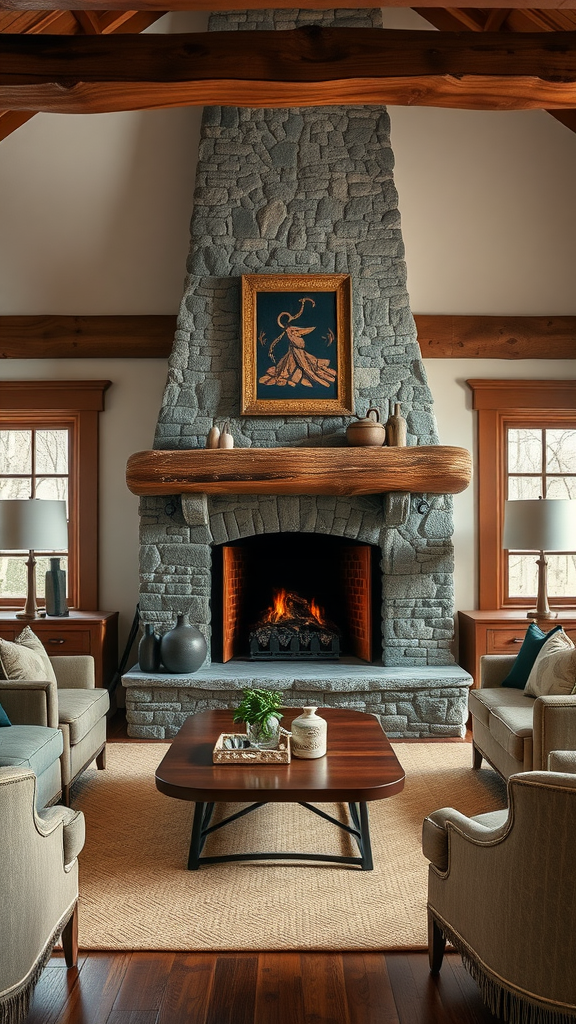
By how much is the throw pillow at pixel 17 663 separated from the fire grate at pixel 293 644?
6.56 feet

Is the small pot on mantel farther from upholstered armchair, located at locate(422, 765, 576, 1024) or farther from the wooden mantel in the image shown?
upholstered armchair, located at locate(422, 765, 576, 1024)

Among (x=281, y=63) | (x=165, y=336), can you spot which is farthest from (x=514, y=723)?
(x=165, y=336)

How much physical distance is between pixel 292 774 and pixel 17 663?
1.46 meters

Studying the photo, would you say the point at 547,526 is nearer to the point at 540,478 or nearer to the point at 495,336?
the point at 540,478

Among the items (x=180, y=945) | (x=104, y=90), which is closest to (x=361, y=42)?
(x=104, y=90)

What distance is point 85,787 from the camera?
13.8 feet

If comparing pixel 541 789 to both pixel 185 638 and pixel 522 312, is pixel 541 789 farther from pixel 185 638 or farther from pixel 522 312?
Result: pixel 522 312

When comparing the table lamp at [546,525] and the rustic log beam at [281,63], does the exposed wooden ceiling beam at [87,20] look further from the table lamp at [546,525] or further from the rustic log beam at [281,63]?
the table lamp at [546,525]

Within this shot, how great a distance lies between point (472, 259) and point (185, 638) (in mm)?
3507

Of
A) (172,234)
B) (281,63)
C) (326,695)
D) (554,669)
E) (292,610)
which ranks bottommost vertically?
(326,695)

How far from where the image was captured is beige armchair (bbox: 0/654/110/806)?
11.8 feet

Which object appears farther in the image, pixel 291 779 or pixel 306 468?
pixel 306 468

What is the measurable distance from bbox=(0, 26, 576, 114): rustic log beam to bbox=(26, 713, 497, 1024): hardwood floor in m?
3.19

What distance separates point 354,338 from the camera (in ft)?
17.8
